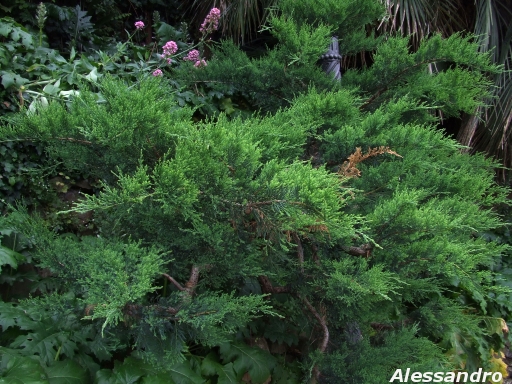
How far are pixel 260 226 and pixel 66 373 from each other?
0.96 m

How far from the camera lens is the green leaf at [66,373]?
1.73 metres

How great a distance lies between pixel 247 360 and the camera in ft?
6.95

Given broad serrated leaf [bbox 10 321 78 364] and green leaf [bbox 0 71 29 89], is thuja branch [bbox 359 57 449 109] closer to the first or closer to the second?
broad serrated leaf [bbox 10 321 78 364]

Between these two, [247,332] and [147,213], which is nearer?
[147,213]

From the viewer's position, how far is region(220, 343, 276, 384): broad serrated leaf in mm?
2096

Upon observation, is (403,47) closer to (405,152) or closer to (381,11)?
(381,11)

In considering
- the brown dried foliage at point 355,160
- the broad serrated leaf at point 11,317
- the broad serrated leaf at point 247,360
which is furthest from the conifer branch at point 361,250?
the broad serrated leaf at point 11,317

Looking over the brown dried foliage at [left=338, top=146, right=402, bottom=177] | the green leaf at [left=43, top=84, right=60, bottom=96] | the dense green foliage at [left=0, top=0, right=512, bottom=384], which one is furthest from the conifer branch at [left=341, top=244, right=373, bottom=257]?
the green leaf at [left=43, top=84, right=60, bottom=96]

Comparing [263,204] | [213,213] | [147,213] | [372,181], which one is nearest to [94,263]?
[147,213]

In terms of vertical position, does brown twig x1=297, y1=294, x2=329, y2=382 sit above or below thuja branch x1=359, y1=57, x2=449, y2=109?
below

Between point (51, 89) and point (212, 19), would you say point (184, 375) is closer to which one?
point (51, 89)

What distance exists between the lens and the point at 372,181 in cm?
184

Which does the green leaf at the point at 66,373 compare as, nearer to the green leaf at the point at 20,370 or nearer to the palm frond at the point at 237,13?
the green leaf at the point at 20,370

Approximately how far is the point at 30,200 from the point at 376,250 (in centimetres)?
180
